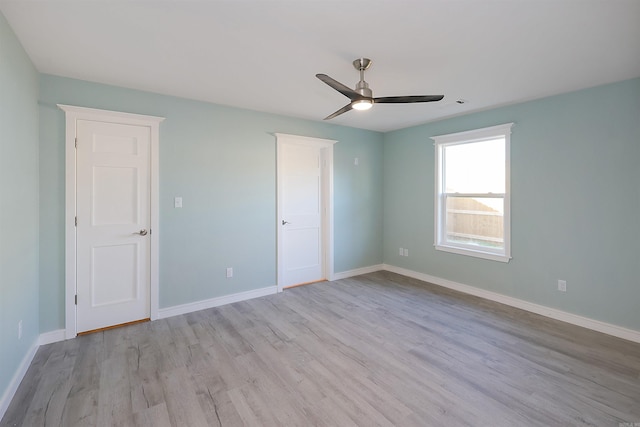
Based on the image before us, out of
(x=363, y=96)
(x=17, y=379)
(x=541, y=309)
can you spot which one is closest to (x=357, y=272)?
(x=541, y=309)

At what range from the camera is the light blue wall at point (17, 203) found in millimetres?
1891

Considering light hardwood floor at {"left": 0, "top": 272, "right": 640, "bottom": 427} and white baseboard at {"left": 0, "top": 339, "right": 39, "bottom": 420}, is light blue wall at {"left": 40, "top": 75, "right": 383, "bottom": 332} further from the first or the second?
light hardwood floor at {"left": 0, "top": 272, "right": 640, "bottom": 427}

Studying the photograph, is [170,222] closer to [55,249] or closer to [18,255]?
[55,249]

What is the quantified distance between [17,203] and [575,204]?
5.09 meters

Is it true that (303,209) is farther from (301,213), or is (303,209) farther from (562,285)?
(562,285)

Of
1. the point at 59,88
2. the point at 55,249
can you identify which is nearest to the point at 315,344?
the point at 55,249

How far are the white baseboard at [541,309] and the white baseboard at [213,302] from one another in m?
2.48

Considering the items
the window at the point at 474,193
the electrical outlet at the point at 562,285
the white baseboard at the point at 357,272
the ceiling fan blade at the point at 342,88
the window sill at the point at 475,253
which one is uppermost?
the ceiling fan blade at the point at 342,88

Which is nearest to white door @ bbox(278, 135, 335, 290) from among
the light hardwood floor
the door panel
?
the door panel

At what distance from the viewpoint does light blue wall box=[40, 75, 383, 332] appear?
9.11ft

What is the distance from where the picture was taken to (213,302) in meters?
3.66

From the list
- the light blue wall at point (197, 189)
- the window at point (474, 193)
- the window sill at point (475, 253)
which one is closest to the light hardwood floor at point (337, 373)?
the light blue wall at point (197, 189)

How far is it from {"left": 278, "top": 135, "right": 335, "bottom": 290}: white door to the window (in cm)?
176

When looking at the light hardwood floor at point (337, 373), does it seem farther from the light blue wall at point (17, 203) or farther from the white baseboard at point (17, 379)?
the light blue wall at point (17, 203)
